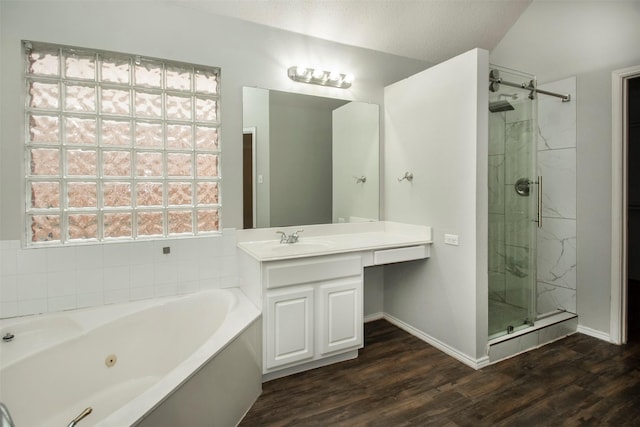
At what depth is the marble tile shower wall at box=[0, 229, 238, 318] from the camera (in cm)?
202

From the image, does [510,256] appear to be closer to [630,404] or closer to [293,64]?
[630,404]

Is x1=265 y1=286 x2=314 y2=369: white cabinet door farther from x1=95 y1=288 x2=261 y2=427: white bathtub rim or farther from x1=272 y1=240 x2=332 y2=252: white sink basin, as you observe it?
x1=272 y1=240 x2=332 y2=252: white sink basin

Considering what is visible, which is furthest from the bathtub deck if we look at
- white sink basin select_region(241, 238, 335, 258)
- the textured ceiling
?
the textured ceiling

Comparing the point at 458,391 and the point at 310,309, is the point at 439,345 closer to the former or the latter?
the point at 458,391

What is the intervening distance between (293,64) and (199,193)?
4.21ft

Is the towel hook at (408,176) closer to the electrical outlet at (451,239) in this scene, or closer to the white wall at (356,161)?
the white wall at (356,161)

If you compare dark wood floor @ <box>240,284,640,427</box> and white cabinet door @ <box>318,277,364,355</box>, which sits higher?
white cabinet door @ <box>318,277,364,355</box>

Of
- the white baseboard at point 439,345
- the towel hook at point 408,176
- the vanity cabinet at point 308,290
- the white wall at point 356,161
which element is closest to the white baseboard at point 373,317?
the white baseboard at point 439,345

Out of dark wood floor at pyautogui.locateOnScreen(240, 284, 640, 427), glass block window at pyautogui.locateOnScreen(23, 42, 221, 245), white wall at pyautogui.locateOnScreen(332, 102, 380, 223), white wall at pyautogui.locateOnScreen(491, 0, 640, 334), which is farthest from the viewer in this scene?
white wall at pyautogui.locateOnScreen(332, 102, 380, 223)

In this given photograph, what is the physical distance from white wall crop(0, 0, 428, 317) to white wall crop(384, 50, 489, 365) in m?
0.73

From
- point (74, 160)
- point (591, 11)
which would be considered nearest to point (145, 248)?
A: point (74, 160)

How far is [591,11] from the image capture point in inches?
108

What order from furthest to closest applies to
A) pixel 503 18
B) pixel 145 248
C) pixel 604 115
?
pixel 503 18
pixel 604 115
pixel 145 248

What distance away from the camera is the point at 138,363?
2.04m
